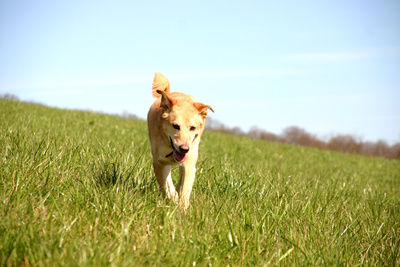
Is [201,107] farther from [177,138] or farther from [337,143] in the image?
[337,143]

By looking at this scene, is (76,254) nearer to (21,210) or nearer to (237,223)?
(21,210)

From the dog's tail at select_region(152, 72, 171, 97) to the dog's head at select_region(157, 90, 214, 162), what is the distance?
2.48 feet

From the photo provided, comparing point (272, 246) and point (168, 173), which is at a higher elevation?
point (168, 173)

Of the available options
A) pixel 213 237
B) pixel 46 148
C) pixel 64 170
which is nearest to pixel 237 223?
pixel 213 237

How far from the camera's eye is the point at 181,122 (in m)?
4.08

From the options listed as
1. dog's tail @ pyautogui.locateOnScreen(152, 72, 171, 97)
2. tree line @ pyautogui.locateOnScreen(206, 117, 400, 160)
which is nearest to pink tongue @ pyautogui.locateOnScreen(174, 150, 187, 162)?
dog's tail @ pyautogui.locateOnScreen(152, 72, 171, 97)

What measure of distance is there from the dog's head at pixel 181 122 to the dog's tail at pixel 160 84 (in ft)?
2.48

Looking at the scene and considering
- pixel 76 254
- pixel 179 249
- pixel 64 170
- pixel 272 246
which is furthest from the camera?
pixel 64 170

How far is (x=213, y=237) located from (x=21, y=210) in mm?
→ 1638

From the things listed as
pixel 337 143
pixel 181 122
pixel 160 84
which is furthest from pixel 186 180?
pixel 337 143

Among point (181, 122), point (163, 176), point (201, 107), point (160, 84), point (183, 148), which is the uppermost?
point (160, 84)

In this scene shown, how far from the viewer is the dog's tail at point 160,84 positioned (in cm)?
510

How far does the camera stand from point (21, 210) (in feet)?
9.93

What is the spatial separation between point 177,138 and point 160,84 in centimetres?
134
